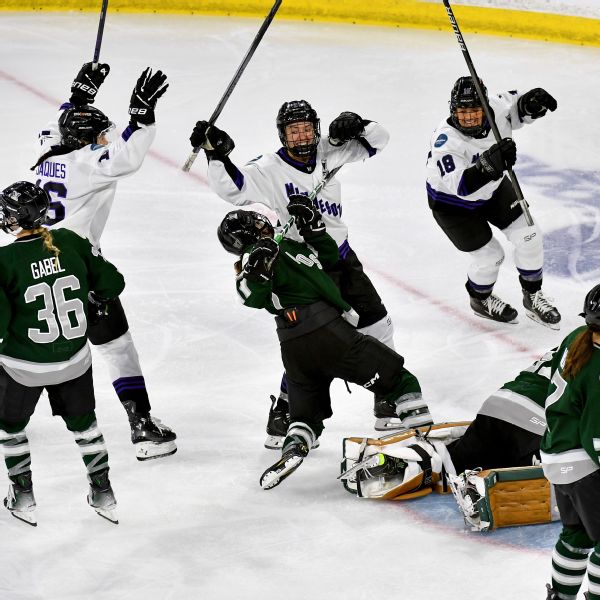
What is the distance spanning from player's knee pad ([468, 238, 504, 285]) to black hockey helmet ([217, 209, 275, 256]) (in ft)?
5.12

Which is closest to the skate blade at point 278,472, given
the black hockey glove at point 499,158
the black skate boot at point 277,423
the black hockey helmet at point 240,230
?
the black skate boot at point 277,423

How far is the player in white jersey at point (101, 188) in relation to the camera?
13.2 feet

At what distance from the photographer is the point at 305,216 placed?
157 inches

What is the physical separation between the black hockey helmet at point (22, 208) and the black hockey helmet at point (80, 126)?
666 millimetres

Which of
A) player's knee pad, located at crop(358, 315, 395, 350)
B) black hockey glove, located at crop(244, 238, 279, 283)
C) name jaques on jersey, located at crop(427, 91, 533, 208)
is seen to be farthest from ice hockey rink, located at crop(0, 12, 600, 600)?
black hockey glove, located at crop(244, 238, 279, 283)

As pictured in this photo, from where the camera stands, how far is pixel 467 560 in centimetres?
345

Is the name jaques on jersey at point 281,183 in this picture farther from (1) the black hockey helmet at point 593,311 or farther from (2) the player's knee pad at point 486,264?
(1) the black hockey helmet at point 593,311

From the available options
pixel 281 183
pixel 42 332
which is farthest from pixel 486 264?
pixel 42 332

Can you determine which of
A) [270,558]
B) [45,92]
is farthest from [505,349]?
[45,92]

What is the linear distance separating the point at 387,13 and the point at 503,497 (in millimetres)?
6059

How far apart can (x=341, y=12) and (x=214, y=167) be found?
519 cm

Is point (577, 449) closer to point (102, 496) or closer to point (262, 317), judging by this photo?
point (102, 496)

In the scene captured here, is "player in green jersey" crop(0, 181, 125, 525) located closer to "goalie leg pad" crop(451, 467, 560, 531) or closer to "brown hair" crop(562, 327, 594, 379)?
"goalie leg pad" crop(451, 467, 560, 531)

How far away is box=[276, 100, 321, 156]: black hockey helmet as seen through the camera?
4.27m
